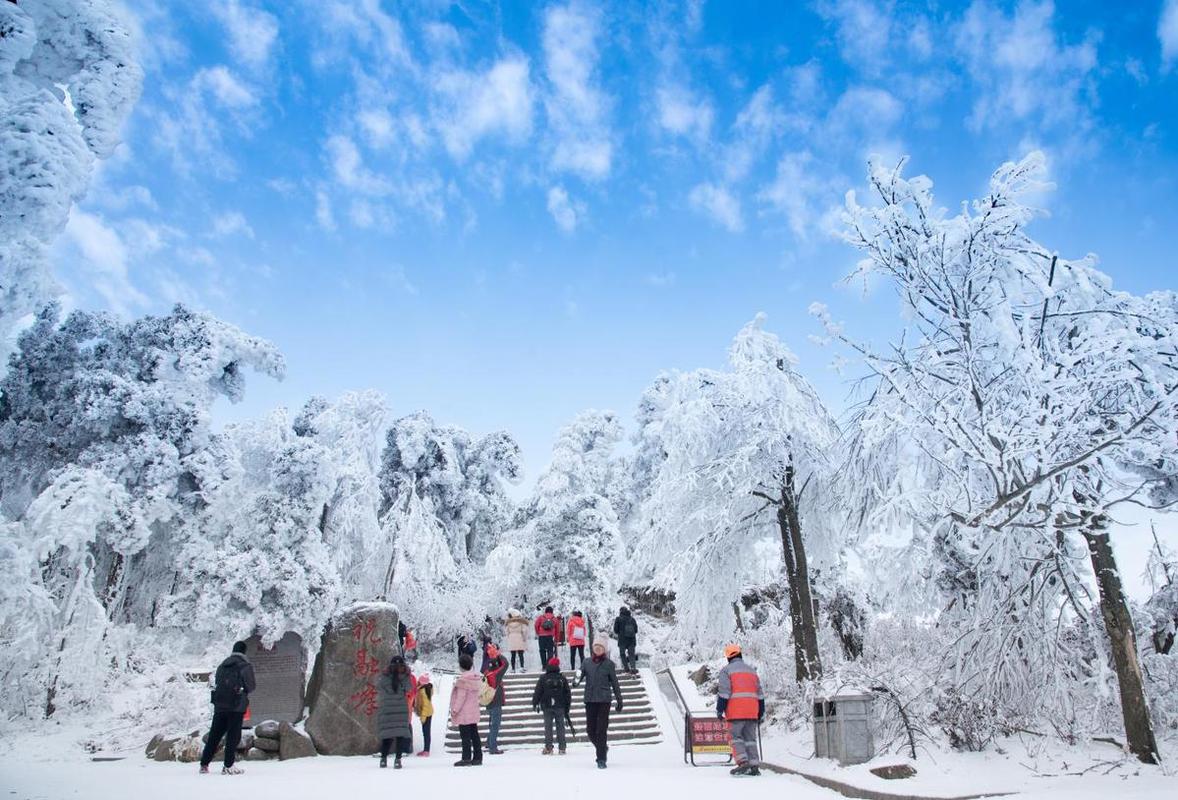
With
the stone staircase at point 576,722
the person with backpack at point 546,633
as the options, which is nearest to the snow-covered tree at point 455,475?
the person with backpack at point 546,633

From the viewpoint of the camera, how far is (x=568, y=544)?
24.9 metres

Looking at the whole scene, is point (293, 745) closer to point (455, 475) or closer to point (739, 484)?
point (739, 484)

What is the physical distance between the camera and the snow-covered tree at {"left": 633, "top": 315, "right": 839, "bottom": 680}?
501 inches

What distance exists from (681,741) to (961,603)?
6254 mm

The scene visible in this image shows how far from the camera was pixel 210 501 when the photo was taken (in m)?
19.9

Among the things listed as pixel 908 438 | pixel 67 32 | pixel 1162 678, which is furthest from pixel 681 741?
pixel 67 32

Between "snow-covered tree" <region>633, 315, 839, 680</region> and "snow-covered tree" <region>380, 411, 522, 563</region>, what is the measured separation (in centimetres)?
1710

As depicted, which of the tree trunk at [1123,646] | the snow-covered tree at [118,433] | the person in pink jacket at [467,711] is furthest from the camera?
the snow-covered tree at [118,433]

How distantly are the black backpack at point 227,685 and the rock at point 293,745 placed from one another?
13.4 ft

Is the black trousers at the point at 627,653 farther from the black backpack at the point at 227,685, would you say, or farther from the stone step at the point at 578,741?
the black backpack at the point at 227,685

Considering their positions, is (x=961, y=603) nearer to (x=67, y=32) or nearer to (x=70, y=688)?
(x=67, y=32)

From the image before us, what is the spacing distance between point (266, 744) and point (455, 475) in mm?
18871

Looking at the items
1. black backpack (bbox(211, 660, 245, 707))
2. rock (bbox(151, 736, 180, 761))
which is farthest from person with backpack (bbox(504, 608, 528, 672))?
black backpack (bbox(211, 660, 245, 707))

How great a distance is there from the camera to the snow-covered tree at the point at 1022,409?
238 inches
